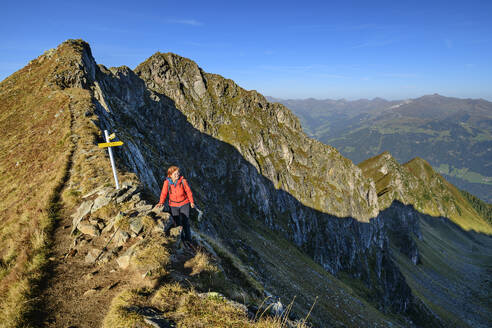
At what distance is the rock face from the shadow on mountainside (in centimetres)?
38

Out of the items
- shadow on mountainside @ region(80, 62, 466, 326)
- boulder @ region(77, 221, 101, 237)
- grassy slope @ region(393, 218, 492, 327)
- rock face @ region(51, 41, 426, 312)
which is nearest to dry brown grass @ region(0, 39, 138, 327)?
boulder @ region(77, 221, 101, 237)

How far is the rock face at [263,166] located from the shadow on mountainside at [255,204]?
0.38 m

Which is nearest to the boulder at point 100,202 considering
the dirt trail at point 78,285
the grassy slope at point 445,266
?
the dirt trail at point 78,285

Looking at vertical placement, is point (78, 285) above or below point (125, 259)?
below

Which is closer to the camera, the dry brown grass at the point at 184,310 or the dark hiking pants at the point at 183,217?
the dry brown grass at the point at 184,310

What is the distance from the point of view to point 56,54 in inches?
1620

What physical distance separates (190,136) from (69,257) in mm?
70293

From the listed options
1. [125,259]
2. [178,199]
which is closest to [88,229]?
[125,259]

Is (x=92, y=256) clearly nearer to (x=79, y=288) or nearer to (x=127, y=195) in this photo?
(x=79, y=288)

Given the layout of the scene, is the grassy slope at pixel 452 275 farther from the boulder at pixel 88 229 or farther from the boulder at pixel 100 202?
the boulder at pixel 88 229

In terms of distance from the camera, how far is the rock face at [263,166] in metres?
72.0

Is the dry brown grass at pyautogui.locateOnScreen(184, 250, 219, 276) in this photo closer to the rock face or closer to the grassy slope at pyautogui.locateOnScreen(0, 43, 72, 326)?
the grassy slope at pyautogui.locateOnScreen(0, 43, 72, 326)

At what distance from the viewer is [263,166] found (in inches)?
3531

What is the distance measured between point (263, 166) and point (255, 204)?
56.8ft
